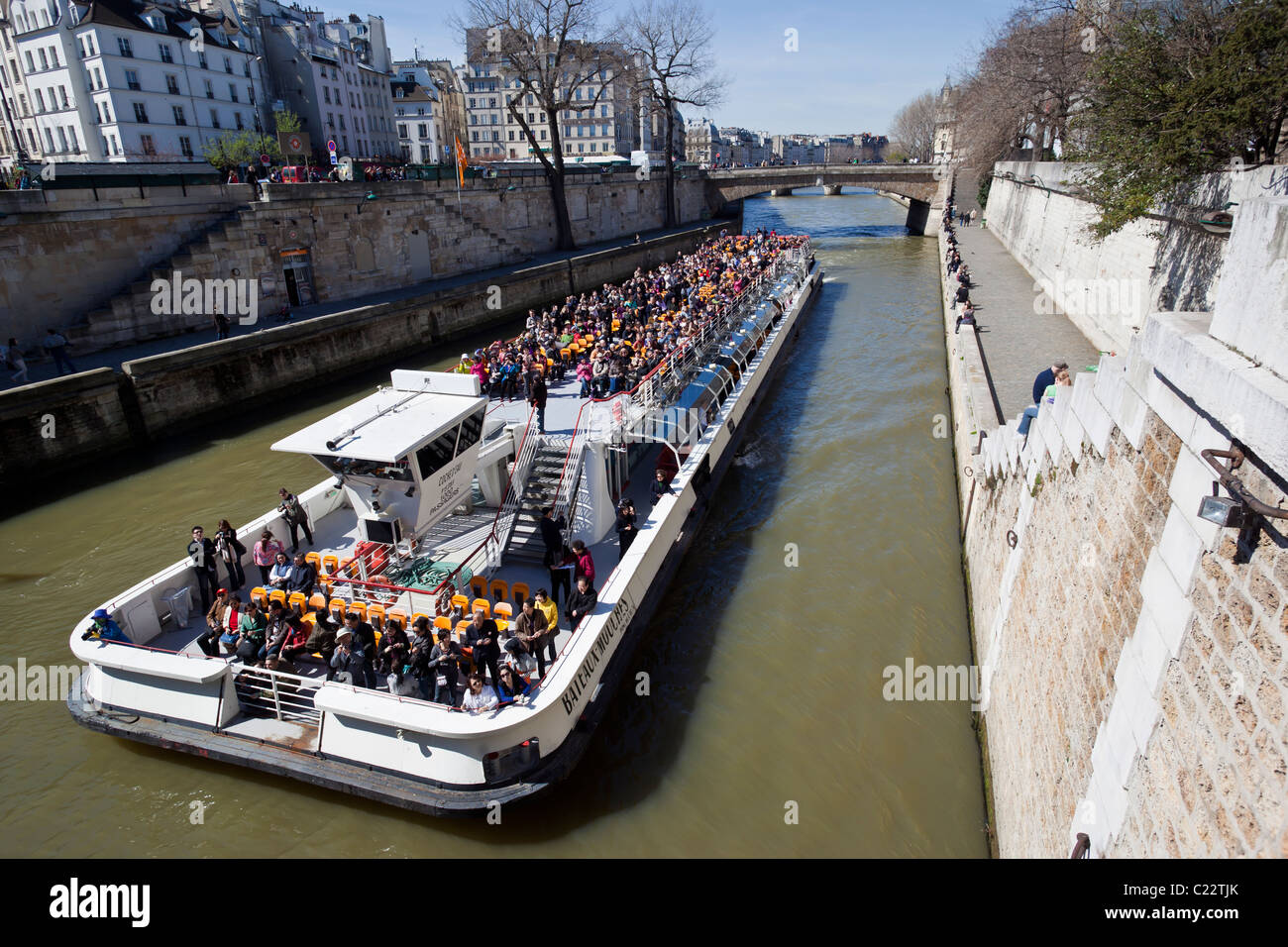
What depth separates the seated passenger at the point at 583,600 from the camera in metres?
9.19

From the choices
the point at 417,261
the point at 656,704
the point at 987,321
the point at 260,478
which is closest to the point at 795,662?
the point at 656,704

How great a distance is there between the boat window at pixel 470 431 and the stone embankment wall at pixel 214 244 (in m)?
17.2

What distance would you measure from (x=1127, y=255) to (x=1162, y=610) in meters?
16.7

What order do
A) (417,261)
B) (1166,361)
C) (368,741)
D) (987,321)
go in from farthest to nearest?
(417,261) → (987,321) → (368,741) → (1166,361)

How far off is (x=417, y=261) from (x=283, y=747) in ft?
98.1

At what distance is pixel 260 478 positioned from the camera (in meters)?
17.0

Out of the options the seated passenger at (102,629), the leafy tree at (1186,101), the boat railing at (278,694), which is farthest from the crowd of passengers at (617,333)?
the leafy tree at (1186,101)

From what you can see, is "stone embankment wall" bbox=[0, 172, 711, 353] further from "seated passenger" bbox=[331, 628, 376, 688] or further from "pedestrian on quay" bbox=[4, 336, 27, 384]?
"seated passenger" bbox=[331, 628, 376, 688]

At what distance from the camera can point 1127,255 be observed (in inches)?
687

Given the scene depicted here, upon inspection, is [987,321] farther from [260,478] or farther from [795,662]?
[260,478]

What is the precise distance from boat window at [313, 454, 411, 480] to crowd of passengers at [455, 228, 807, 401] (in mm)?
1983

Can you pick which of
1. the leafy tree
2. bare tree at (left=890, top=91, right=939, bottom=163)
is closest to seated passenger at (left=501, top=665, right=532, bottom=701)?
the leafy tree

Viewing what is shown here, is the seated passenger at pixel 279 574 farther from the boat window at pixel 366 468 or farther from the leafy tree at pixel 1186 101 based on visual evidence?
the leafy tree at pixel 1186 101

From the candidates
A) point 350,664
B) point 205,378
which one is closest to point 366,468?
point 350,664
